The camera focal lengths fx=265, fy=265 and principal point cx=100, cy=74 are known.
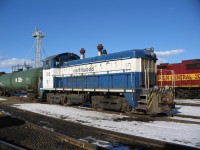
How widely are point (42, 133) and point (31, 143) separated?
149cm

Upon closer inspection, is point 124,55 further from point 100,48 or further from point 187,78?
point 187,78

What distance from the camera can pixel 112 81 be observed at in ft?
50.7

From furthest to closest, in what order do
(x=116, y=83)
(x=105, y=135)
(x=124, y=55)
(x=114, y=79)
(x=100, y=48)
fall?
(x=100, y=48) < (x=114, y=79) < (x=116, y=83) < (x=124, y=55) < (x=105, y=135)

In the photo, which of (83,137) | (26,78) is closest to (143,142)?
(83,137)

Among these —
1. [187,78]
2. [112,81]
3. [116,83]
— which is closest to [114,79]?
[112,81]

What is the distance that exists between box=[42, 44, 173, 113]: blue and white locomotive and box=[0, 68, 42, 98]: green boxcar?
15.0 feet

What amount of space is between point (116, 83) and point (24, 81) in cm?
1388

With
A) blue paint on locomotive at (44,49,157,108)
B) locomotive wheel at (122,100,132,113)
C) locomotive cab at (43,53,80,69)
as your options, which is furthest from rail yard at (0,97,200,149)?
locomotive cab at (43,53,80,69)

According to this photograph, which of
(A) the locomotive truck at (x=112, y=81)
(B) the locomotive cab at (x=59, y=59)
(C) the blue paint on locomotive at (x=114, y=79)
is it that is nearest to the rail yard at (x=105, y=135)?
(A) the locomotive truck at (x=112, y=81)

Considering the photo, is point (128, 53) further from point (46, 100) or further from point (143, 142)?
point (46, 100)

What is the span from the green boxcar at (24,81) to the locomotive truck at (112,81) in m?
3.66

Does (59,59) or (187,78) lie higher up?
(59,59)

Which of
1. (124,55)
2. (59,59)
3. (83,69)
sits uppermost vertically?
(59,59)

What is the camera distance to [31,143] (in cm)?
791
